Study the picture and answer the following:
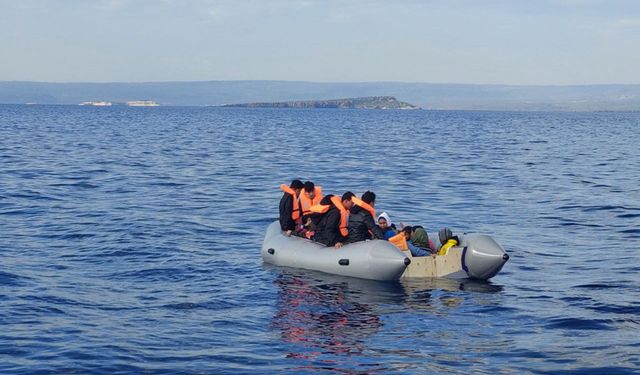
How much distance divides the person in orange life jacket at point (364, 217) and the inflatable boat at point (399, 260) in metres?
0.27

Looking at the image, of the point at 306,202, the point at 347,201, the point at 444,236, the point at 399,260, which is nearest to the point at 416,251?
the point at 444,236

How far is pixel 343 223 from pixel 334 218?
20 centimetres

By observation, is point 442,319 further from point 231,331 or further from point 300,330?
point 231,331

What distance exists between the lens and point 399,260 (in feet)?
51.2

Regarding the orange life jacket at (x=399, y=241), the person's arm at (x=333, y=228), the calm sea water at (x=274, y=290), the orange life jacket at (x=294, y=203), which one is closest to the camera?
the calm sea water at (x=274, y=290)

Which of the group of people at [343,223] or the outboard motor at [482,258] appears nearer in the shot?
the outboard motor at [482,258]

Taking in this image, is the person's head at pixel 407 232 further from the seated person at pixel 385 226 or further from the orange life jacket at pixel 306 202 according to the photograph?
the orange life jacket at pixel 306 202

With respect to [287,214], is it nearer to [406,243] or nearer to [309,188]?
[309,188]

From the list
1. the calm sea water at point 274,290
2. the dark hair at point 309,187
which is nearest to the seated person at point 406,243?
the calm sea water at point 274,290

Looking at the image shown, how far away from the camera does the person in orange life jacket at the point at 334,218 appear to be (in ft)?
54.1

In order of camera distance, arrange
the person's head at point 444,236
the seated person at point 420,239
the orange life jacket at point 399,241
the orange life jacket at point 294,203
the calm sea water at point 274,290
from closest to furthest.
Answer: the calm sea water at point 274,290 < the orange life jacket at point 399,241 < the person's head at point 444,236 < the seated person at point 420,239 < the orange life jacket at point 294,203

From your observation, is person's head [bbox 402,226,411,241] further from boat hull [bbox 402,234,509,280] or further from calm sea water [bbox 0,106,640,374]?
calm sea water [bbox 0,106,640,374]

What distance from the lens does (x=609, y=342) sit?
12258mm

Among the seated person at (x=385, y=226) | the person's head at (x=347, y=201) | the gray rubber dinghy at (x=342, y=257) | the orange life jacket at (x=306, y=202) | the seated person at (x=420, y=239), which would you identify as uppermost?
the person's head at (x=347, y=201)
